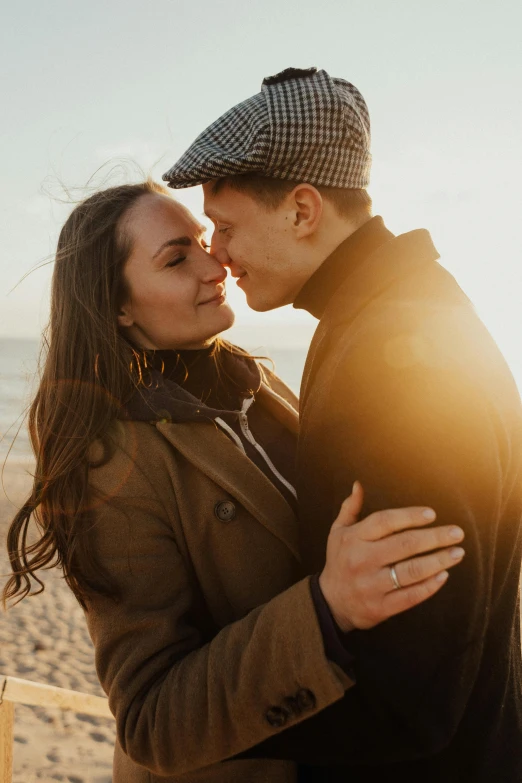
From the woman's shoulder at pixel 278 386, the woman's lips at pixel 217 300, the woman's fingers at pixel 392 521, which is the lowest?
the woman's shoulder at pixel 278 386

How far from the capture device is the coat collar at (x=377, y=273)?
1733 millimetres

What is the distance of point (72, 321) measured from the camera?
8.21 feet

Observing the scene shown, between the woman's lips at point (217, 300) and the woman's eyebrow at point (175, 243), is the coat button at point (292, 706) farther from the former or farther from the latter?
the woman's eyebrow at point (175, 243)

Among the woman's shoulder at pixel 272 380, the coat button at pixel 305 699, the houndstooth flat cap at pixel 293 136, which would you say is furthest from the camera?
the woman's shoulder at pixel 272 380

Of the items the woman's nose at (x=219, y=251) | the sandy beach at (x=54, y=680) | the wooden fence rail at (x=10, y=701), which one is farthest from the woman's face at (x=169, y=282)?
the sandy beach at (x=54, y=680)

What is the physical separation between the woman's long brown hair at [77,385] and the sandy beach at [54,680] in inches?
125

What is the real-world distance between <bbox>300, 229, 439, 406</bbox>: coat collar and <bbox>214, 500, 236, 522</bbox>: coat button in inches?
20.9

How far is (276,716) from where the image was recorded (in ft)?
5.09

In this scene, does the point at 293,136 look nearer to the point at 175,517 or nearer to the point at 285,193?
the point at 285,193

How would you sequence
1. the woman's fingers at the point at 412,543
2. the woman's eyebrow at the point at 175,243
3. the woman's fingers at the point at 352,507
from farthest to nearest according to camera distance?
the woman's eyebrow at the point at 175,243, the woman's fingers at the point at 352,507, the woman's fingers at the point at 412,543

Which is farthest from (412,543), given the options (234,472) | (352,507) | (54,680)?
(54,680)

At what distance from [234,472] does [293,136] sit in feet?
3.44

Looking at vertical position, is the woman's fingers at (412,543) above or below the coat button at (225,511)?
above

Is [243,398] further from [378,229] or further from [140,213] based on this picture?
[378,229]
